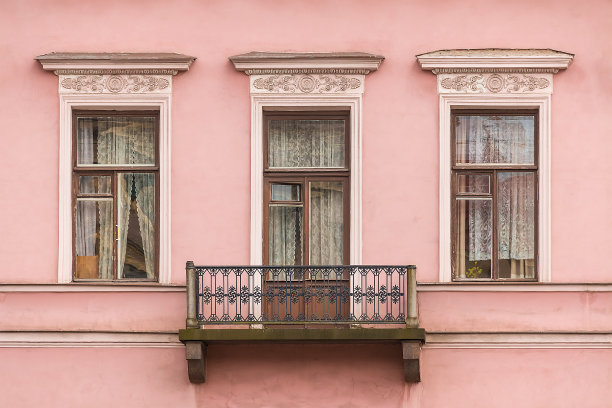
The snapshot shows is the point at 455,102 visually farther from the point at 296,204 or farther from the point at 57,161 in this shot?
the point at 57,161

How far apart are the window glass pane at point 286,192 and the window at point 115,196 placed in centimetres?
153

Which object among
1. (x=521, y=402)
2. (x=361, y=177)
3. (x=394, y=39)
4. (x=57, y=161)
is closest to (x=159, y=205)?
(x=57, y=161)

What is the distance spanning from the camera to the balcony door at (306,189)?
13938mm

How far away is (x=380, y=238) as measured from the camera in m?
13.7

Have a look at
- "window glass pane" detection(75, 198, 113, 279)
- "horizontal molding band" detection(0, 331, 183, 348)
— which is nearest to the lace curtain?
"horizontal molding band" detection(0, 331, 183, 348)

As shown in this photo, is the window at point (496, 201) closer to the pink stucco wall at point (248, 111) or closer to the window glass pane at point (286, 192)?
the pink stucco wall at point (248, 111)

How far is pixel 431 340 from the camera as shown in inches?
530

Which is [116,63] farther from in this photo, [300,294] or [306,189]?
[300,294]

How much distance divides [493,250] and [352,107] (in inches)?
102

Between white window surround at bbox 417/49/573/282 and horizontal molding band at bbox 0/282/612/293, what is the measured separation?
0.51 ft

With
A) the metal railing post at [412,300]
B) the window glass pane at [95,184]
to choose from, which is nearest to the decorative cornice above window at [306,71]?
the window glass pane at [95,184]

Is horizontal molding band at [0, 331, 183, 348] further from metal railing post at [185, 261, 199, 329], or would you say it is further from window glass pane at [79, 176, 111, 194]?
window glass pane at [79, 176, 111, 194]

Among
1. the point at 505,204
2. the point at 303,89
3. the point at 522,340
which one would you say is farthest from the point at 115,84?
the point at 522,340

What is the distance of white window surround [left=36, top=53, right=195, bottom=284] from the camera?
1377cm
